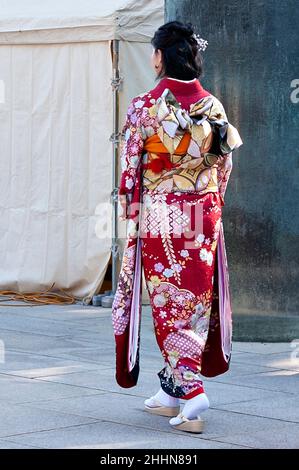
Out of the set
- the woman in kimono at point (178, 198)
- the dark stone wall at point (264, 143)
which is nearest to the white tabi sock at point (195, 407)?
the woman in kimono at point (178, 198)

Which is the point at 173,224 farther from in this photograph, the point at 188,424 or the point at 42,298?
the point at 42,298

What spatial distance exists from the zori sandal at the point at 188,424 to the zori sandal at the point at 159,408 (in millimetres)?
248

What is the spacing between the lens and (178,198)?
5.84 metres

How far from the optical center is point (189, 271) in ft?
19.2

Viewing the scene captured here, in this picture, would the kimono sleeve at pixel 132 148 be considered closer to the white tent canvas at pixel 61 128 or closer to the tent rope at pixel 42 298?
the white tent canvas at pixel 61 128

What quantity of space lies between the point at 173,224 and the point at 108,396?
1.26 meters

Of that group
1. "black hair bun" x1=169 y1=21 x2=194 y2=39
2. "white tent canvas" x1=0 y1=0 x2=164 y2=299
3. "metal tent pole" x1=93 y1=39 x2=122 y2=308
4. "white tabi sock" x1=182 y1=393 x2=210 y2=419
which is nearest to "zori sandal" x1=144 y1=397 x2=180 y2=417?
"white tabi sock" x1=182 y1=393 x2=210 y2=419

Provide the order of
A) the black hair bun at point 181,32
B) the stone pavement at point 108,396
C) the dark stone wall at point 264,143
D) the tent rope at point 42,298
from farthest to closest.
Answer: the tent rope at point 42,298, the dark stone wall at point 264,143, the black hair bun at point 181,32, the stone pavement at point 108,396

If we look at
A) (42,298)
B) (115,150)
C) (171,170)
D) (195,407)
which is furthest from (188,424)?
(42,298)

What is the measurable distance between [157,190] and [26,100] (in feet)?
16.9

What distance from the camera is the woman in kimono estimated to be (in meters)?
5.82

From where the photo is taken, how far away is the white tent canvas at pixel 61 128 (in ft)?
33.5

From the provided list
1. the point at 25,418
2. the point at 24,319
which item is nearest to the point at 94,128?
the point at 24,319

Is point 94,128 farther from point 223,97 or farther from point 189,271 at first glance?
point 189,271
